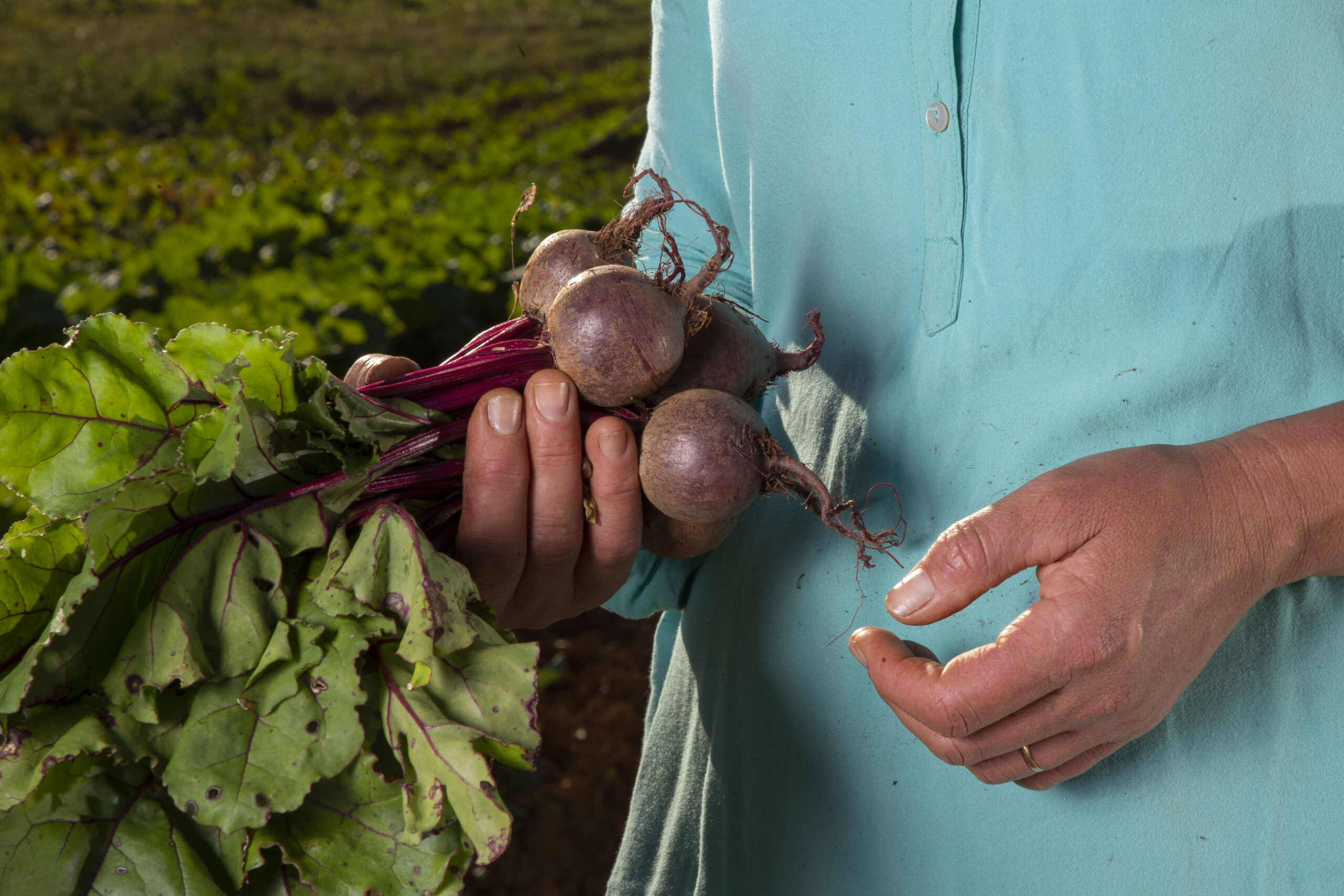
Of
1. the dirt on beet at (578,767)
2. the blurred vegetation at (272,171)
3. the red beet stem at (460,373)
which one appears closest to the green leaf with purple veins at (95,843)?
the red beet stem at (460,373)

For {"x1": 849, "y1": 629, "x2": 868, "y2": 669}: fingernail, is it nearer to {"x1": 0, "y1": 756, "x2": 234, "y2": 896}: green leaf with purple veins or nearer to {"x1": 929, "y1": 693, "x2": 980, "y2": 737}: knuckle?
{"x1": 929, "y1": 693, "x2": 980, "y2": 737}: knuckle

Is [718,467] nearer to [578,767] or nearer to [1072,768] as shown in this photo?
[1072,768]

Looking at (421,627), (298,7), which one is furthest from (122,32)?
(421,627)

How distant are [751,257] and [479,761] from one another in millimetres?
987

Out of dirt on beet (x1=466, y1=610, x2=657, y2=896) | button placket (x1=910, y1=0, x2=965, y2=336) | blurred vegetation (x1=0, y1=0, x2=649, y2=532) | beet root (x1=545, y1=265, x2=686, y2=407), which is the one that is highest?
button placket (x1=910, y1=0, x2=965, y2=336)

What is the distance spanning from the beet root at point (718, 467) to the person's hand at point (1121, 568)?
323 millimetres

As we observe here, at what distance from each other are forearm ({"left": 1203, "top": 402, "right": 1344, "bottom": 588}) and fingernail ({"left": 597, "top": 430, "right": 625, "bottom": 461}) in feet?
2.48

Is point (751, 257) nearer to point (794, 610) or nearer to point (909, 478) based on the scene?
point (909, 478)

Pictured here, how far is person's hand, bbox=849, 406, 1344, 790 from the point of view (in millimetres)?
942

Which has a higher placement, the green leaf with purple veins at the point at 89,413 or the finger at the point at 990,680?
the green leaf with purple veins at the point at 89,413

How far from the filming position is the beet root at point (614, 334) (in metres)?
1.28

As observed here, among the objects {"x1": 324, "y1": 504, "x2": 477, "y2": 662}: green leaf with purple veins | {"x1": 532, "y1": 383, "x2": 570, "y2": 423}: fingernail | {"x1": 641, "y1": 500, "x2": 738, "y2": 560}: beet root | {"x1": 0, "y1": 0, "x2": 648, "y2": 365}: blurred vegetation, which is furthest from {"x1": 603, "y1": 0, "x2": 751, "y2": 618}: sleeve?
{"x1": 0, "y1": 0, "x2": 648, "y2": 365}: blurred vegetation

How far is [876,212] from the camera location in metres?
1.34

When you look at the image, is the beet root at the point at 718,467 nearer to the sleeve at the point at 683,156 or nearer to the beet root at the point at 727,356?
the beet root at the point at 727,356
